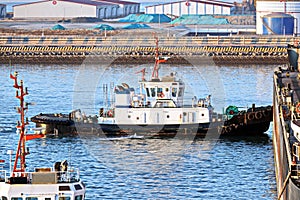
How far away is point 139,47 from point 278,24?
55.4 ft

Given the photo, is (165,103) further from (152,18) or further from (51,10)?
(51,10)

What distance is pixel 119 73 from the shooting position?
97.2 m

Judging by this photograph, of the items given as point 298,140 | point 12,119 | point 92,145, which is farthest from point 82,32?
point 298,140

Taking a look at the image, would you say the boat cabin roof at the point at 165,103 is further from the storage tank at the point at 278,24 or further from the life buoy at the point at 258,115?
the storage tank at the point at 278,24

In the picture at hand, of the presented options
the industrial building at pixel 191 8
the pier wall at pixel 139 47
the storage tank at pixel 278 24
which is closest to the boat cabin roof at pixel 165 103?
the pier wall at pixel 139 47

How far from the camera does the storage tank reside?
127 metres

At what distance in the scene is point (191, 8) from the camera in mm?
173125

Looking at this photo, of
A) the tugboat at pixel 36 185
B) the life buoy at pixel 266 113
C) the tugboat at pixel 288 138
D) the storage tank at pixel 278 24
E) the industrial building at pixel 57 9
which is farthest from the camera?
the industrial building at pixel 57 9

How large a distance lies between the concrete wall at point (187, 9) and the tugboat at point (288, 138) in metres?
111

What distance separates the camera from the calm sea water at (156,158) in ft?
136

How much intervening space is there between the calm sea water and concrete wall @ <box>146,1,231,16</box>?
90.5 meters

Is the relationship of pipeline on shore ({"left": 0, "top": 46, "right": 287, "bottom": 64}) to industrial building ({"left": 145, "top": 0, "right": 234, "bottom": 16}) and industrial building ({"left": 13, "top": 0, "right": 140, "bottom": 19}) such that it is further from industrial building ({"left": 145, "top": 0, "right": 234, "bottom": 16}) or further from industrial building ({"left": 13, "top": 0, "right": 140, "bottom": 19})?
industrial building ({"left": 145, "top": 0, "right": 234, "bottom": 16})

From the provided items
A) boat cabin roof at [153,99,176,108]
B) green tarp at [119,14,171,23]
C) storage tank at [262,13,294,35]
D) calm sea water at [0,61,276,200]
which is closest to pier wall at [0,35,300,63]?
storage tank at [262,13,294,35]

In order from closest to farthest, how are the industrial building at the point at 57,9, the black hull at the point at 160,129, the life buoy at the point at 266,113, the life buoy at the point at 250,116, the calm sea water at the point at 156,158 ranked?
the calm sea water at the point at 156,158 → the black hull at the point at 160,129 → the life buoy at the point at 250,116 → the life buoy at the point at 266,113 → the industrial building at the point at 57,9
